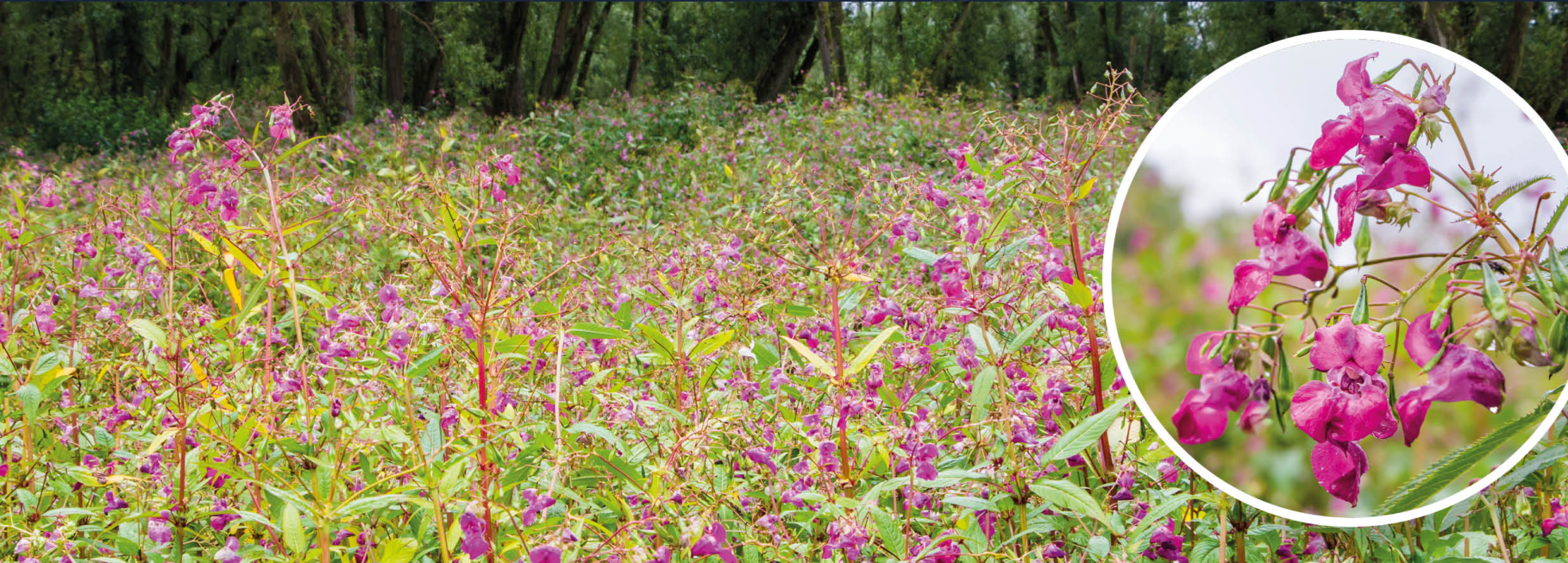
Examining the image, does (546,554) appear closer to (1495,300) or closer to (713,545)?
(713,545)

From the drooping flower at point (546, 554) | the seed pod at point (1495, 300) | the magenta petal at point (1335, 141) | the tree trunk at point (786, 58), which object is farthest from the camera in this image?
the tree trunk at point (786, 58)

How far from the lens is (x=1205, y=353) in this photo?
0.94 metres

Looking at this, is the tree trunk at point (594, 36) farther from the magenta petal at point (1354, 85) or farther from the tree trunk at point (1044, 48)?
the magenta petal at point (1354, 85)

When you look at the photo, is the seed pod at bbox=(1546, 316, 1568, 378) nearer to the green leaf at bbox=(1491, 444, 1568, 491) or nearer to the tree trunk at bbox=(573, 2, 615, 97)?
the green leaf at bbox=(1491, 444, 1568, 491)

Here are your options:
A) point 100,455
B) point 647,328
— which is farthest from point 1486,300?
point 100,455

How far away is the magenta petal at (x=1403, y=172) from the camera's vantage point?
3.18 feet

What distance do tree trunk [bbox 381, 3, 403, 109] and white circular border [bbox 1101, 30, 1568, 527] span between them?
15610 millimetres

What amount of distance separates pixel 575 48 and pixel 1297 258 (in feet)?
56.2

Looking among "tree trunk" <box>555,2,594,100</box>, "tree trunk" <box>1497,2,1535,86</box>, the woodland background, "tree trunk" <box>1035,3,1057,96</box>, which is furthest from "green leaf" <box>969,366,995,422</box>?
"tree trunk" <box>1035,3,1057,96</box>

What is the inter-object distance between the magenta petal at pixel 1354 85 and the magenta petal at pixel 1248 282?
0.23 meters

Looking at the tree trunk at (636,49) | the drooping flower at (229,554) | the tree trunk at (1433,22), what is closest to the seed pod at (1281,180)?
the drooping flower at (229,554)

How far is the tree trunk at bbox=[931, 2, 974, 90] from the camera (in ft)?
61.3

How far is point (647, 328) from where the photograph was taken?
1590mm

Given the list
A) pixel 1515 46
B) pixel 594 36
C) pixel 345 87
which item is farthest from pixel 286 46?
pixel 1515 46
